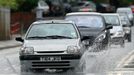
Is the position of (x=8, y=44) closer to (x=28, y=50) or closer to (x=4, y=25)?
(x=4, y=25)

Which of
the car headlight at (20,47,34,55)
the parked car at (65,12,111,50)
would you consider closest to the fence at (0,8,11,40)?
the parked car at (65,12,111,50)

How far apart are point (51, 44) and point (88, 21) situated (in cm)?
784

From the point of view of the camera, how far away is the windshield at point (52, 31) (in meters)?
15.7

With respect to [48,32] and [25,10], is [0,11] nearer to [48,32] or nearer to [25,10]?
[25,10]

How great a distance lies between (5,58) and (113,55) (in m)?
4.15

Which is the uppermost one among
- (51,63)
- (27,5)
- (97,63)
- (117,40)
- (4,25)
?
(51,63)

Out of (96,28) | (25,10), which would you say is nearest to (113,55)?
(96,28)

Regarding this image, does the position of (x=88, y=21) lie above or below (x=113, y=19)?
above

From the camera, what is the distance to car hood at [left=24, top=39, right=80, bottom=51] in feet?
48.0

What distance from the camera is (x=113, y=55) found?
71.8 ft

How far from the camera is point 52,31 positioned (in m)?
15.9

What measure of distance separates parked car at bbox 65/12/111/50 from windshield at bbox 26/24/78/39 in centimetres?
493

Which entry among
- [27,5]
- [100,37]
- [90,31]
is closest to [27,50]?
[90,31]

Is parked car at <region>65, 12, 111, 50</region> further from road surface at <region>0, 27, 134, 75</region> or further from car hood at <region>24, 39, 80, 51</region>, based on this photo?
car hood at <region>24, 39, 80, 51</region>
